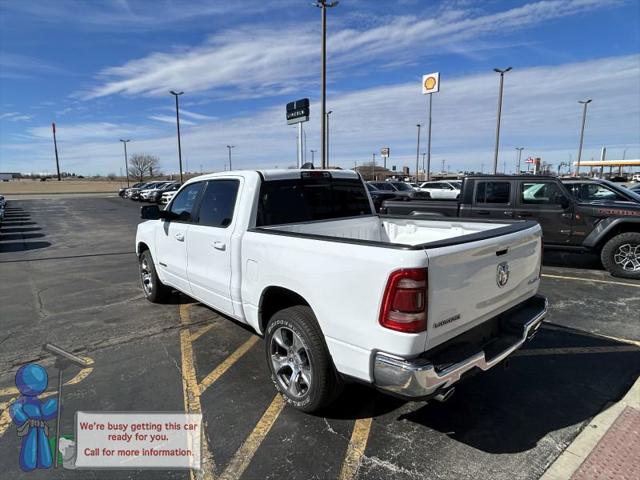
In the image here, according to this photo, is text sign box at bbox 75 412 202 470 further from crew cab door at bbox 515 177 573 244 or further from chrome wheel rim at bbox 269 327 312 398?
crew cab door at bbox 515 177 573 244

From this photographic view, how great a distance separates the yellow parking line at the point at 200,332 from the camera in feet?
15.4

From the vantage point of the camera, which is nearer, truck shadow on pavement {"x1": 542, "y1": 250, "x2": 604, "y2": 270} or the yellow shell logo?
truck shadow on pavement {"x1": 542, "y1": 250, "x2": 604, "y2": 270}

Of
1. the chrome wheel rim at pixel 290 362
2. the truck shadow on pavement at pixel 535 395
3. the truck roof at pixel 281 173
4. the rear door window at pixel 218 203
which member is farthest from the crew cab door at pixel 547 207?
the chrome wheel rim at pixel 290 362

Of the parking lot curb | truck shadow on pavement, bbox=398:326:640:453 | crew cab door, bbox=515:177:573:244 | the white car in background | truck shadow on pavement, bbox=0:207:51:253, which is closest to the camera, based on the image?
the parking lot curb

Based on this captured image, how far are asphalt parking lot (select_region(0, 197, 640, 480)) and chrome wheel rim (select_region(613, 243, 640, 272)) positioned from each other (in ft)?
4.23

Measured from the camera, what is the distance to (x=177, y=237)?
15.5 feet

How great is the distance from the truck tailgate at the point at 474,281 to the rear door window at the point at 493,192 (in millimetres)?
5582

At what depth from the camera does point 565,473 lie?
2510mm

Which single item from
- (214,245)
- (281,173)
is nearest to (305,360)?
(214,245)

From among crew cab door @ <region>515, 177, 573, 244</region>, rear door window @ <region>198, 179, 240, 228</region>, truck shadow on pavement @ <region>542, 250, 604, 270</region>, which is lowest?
truck shadow on pavement @ <region>542, 250, 604, 270</region>

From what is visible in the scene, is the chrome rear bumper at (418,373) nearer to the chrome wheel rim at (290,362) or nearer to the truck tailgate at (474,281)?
the truck tailgate at (474,281)

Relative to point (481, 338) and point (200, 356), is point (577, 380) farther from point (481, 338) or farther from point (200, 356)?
point (200, 356)

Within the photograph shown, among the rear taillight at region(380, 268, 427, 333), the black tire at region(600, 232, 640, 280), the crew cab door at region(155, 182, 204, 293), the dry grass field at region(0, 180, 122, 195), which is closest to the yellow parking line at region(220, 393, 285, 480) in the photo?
the rear taillight at region(380, 268, 427, 333)

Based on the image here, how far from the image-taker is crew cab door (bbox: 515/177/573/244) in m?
7.78
